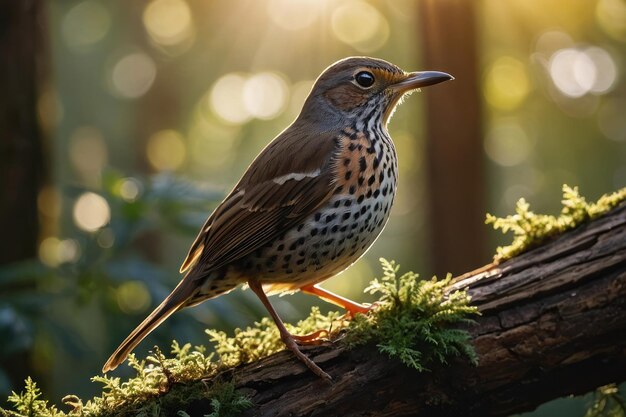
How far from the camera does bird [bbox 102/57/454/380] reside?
14.7ft

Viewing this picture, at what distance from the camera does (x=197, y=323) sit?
216 inches

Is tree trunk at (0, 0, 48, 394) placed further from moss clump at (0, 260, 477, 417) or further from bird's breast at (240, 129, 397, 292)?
bird's breast at (240, 129, 397, 292)

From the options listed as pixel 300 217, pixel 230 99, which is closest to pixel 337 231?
pixel 300 217

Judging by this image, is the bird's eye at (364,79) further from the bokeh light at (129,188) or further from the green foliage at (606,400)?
the green foliage at (606,400)

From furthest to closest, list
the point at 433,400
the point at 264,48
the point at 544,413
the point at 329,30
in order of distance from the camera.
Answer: the point at 264,48, the point at 329,30, the point at 544,413, the point at 433,400

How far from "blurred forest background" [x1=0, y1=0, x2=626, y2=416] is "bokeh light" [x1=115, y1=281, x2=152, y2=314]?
0.03 m

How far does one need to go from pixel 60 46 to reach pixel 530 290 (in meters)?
17.8

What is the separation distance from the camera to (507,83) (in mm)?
14531

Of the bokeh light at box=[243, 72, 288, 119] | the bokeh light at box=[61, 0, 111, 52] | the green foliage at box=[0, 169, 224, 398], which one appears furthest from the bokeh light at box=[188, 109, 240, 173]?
the green foliage at box=[0, 169, 224, 398]

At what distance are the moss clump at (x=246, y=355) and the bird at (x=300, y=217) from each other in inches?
11.6

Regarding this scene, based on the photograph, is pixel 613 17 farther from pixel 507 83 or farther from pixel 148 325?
pixel 148 325

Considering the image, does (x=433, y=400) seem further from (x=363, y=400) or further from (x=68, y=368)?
(x=68, y=368)

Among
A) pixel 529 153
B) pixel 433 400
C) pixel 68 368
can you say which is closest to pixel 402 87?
pixel 433 400

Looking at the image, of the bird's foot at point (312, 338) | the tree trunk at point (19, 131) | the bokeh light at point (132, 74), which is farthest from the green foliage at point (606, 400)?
the bokeh light at point (132, 74)
